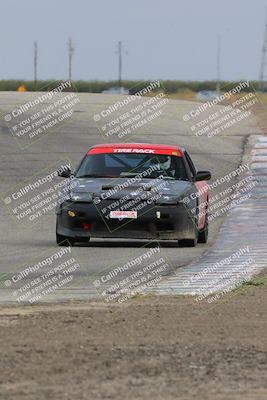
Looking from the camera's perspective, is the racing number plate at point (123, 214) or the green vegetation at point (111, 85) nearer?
the racing number plate at point (123, 214)

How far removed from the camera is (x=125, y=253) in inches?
694

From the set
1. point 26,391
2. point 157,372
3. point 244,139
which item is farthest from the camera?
point 244,139

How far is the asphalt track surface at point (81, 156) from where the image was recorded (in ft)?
53.2

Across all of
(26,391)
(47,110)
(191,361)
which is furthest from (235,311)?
(47,110)

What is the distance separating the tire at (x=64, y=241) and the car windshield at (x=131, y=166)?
1.14 m

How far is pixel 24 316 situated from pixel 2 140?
28244mm

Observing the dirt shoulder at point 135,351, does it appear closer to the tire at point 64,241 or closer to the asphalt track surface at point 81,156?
the asphalt track surface at point 81,156

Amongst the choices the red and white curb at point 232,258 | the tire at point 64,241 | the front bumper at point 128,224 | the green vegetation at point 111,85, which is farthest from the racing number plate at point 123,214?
the green vegetation at point 111,85

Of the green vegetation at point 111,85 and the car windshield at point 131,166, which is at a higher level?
the car windshield at point 131,166

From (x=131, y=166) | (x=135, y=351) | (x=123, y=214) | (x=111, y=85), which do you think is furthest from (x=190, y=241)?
(x=111, y=85)

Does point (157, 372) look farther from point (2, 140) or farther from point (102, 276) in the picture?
point (2, 140)

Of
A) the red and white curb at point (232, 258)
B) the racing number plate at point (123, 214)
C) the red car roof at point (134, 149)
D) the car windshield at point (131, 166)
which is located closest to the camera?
the red and white curb at point (232, 258)

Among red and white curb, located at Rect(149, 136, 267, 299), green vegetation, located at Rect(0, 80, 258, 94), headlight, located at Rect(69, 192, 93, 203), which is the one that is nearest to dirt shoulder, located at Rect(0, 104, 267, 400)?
red and white curb, located at Rect(149, 136, 267, 299)

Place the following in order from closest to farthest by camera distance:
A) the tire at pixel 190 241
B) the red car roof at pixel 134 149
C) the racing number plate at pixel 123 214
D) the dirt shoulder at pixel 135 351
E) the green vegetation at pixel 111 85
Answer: the dirt shoulder at pixel 135 351, the racing number plate at pixel 123 214, the tire at pixel 190 241, the red car roof at pixel 134 149, the green vegetation at pixel 111 85
